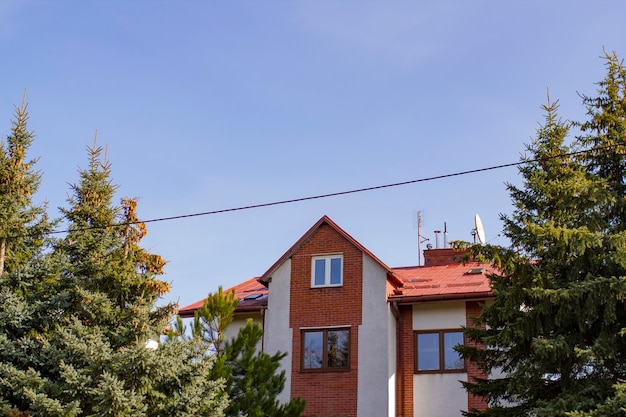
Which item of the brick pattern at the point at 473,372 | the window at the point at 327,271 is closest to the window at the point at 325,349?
the window at the point at 327,271

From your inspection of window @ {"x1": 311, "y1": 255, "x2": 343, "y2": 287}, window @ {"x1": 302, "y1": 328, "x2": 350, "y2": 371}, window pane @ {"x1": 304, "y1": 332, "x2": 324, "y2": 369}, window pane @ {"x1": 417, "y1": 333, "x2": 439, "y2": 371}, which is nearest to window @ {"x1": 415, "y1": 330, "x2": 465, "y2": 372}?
window pane @ {"x1": 417, "y1": 333, "x2": 439, "y2": 371}

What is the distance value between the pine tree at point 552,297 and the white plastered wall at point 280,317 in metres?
7.45

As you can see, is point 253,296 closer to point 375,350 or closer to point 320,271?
point 320,271

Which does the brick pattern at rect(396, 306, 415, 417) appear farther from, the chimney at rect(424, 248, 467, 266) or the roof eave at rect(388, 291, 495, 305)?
the chimney at rect(424, 248, 467, 266)

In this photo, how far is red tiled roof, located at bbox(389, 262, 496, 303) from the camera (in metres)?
22.8

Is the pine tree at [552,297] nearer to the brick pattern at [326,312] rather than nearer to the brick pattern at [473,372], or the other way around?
the brick pattern at [473,372]

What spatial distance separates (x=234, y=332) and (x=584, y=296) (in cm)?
1204

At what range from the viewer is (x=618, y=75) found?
1747 centimetres

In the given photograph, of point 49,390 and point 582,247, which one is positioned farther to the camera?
point 49,390

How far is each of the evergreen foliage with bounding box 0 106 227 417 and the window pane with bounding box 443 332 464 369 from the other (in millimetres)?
7709

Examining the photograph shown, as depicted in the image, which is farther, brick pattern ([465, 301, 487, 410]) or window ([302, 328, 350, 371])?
window ([302, 328, 350, 371])

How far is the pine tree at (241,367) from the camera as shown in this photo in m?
18.0

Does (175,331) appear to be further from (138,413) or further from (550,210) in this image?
(550,210)

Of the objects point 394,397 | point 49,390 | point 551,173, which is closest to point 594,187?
point 551,173
